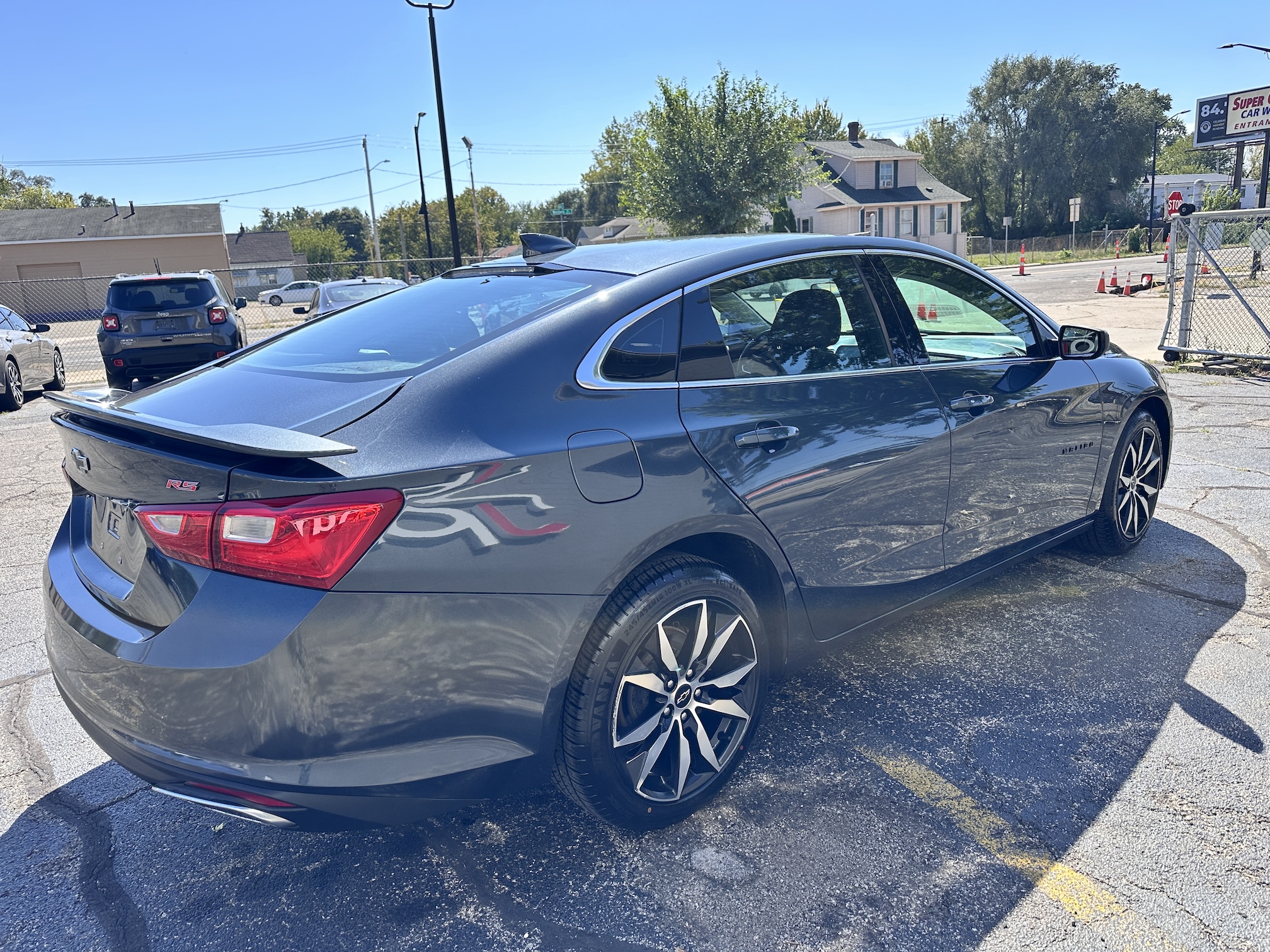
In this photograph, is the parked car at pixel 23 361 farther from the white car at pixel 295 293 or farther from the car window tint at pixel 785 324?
the white car at pixel 295 293

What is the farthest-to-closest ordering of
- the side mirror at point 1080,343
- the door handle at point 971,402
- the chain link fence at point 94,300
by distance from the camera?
the chain link fence at point 94,300 → the side mirror at point 1080,343 → the door handle at point 971,402

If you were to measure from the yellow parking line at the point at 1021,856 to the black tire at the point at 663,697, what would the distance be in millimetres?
545

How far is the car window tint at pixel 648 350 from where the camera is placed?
8.16ft

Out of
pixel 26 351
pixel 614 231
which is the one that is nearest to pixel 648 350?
pixel 26 351

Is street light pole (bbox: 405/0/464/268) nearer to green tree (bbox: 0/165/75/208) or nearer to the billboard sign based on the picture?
the billboard sign

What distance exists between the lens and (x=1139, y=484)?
4.57 metres

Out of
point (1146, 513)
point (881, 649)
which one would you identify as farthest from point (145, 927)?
point (1146, 513)

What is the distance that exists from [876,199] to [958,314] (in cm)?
5613

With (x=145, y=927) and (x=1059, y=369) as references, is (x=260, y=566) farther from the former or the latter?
(x=1059, y=369)

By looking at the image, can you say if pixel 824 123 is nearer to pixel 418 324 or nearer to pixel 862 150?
pixel 862 150

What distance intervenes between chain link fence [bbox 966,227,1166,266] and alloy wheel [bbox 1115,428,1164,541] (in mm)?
50534

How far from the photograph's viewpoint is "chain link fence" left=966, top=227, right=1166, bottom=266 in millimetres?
53781

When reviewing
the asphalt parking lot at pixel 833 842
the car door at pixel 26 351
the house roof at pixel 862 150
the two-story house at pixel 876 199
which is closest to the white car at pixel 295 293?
the two-story house at pixel 876 199

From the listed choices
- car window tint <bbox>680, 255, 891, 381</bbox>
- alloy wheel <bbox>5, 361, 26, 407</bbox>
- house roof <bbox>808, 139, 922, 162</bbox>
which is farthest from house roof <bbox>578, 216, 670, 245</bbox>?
car window tint <bbox>680, 255, 891, 381</bbox>
